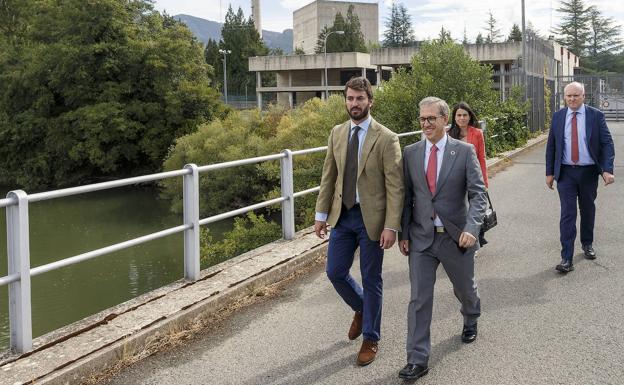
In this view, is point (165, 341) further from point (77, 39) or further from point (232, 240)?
point (77, 39)

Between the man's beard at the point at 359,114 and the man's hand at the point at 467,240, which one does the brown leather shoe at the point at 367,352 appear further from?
the man's beard at the point at 359,114

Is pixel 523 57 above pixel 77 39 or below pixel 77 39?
below

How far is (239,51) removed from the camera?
114438mm

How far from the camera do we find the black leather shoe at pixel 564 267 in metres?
7.06

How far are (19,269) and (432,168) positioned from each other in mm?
2664

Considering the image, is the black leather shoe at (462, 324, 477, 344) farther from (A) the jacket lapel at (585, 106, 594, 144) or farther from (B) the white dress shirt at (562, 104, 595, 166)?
(A) the jacket lapel at (585, 106, 594, 144)

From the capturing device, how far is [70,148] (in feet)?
154

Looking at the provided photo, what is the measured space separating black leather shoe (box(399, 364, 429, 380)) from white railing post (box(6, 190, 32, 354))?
7.69 feet

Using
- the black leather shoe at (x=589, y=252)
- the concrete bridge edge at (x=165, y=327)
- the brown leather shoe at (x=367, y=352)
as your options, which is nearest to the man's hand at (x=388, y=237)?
the brown leather shoe at (x=367, y=352)

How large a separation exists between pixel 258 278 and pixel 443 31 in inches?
621

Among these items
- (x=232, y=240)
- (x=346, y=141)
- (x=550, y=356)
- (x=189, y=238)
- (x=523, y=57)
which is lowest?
(x=232, y=240)

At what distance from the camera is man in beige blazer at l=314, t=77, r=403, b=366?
4.57 meters

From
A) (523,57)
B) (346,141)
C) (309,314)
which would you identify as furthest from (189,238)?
(523,57)

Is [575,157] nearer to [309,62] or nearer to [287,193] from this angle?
[287,193]
